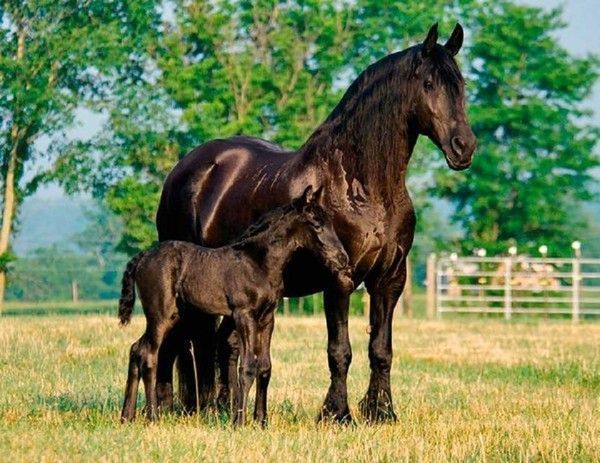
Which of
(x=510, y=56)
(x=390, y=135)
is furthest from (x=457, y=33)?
(x=510, y=56)

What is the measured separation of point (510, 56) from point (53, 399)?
122 feet

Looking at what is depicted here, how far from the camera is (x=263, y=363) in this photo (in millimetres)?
9211

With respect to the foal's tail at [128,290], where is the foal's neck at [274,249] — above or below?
above

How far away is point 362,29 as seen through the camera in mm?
43625

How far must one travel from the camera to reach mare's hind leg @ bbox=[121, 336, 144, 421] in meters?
9.35

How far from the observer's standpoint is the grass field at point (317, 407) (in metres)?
7.96

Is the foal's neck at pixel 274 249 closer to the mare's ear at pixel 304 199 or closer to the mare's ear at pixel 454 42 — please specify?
the mare's ear at pixel 304 199

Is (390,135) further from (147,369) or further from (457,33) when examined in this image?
(147,369)

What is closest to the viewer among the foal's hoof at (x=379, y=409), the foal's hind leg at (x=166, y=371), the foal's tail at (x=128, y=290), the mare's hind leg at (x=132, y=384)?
the mare's hind leg at (x=132, y=384)

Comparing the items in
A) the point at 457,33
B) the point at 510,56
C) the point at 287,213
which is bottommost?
the point at 287,213

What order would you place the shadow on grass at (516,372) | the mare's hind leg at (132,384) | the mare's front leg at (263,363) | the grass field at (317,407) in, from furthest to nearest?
the shadow on grass at (516,372), the mare's hind leg at (132,384), the mare's front leg at (263,363), the grass field at (317,407)

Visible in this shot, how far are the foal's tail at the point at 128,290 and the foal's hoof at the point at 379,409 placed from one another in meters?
1.86

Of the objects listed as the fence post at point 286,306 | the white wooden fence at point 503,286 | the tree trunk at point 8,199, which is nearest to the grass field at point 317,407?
the tree trunk at point 8,199

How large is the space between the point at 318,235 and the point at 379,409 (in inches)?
62.3
